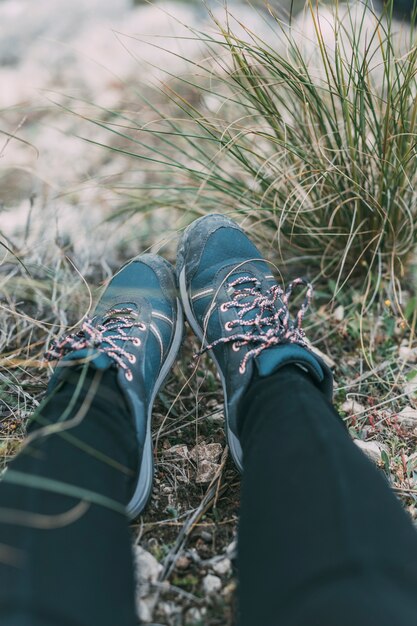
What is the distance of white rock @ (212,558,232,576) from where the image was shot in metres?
1.02

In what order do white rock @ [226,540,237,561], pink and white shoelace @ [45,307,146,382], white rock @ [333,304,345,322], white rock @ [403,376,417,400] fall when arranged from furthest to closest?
1. white rock @ [333,304,345,322]
2. white rock @ [403,376,417,400]
3. pink and white shoelace @ [45,307,146,382]
4. white rock @ [226,540,237,561]

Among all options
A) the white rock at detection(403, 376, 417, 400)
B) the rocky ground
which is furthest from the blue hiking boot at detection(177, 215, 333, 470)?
the white rock at detection(403, 376, 417, 400)

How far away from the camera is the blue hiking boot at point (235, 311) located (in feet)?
3.73

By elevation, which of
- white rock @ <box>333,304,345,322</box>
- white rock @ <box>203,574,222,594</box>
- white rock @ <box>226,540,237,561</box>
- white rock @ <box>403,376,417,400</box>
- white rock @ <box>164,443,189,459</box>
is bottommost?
Answer: white rock @ <box>203,574,222,594</box>

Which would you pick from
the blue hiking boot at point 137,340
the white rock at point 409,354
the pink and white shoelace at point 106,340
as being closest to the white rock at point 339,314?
the white rock at point 409,354

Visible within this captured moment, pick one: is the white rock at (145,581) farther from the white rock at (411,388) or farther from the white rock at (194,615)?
the white rock at (411,388)

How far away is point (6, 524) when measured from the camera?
2.68ft

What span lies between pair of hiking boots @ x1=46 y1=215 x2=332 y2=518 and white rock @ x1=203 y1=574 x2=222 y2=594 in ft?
0.61

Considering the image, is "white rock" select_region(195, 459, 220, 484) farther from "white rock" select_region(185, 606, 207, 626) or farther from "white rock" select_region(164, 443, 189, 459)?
"white rock" select_region(185, 606, 207, 626)

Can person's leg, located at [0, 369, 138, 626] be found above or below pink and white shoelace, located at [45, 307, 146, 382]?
below

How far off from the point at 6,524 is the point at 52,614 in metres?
0.16

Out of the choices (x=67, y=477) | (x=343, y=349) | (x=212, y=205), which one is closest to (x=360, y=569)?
(x=67, y=477)

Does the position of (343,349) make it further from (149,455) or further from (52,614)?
(52,614)

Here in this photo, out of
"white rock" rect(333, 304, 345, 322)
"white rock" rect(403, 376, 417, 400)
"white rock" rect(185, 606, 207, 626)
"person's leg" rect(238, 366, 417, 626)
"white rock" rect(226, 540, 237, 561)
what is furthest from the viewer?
"white rock" rect(333, 304, 345, 322)
